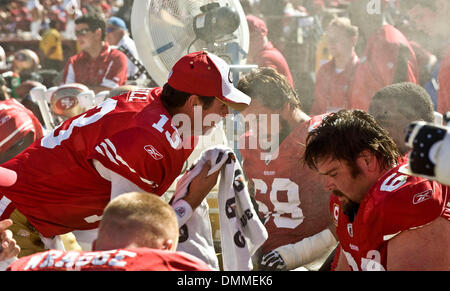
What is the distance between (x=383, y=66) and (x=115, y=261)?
3.83 meters

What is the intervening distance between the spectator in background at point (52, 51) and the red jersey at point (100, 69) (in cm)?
348

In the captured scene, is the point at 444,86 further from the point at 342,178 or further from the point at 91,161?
the point at 91,161

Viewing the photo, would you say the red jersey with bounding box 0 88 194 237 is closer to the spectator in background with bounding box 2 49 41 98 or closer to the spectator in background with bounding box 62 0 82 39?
the spectator in background with bounding box 2 49 41 98

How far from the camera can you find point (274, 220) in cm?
359

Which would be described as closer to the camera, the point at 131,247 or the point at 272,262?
the point at 131,247

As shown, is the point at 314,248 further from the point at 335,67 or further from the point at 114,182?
the point at 335,67

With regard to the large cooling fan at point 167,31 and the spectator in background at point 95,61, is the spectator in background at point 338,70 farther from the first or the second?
the spectator in background at point 95,61

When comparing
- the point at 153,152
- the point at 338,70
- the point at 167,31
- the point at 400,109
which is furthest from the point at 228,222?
the point at 338,70

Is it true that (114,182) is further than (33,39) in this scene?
No

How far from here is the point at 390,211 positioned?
7.09 feet

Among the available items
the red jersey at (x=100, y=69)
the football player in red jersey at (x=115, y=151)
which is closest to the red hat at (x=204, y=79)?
the football player in red jersey at (x=115, y=151)
